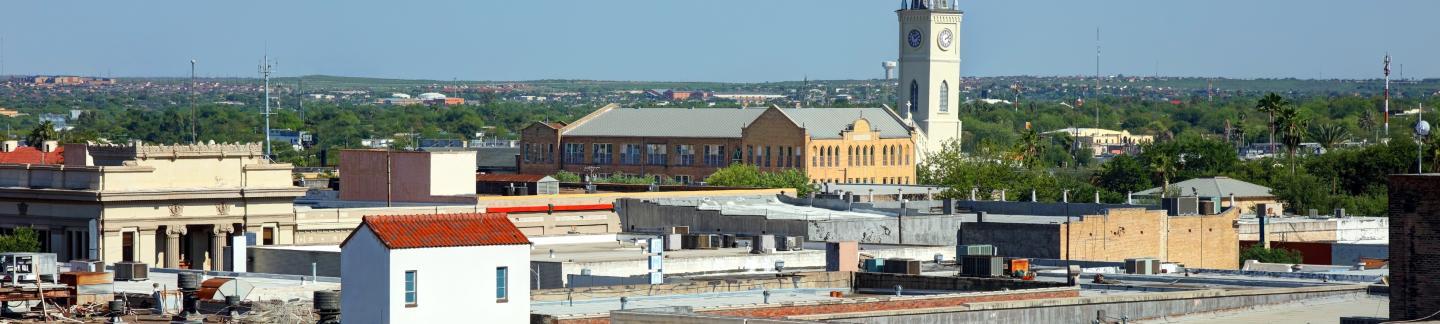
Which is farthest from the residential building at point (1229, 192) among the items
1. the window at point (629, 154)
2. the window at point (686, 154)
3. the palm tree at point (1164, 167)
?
the window at point (629, 154)

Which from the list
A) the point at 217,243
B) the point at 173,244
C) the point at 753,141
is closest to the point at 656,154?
the point at 753,141

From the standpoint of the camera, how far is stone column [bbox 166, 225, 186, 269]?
2862 inches

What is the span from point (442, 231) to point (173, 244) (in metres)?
33.5

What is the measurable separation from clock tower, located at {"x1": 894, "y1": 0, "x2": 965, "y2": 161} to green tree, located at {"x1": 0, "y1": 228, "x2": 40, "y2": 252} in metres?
118

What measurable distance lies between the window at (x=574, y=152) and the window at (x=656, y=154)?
4955mm

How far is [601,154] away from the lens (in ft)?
575

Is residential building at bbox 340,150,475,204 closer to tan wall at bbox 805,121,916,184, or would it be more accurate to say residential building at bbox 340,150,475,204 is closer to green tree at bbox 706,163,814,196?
green tree at bbox 706,163,814,196

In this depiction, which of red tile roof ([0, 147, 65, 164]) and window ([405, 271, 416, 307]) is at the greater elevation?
red tile roof ([0, 147, 65, 164])

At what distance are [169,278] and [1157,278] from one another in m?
21.9

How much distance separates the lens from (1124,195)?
14838 cm

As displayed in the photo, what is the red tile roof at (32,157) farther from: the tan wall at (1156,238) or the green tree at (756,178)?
the green tree at (756,178)

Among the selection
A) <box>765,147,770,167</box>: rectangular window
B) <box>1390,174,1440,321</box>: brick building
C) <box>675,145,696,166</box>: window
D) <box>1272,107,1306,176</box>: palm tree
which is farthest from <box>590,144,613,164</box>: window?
<box>1390,174,1440,321</box>: brick building

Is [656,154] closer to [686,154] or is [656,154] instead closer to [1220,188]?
[686,154]

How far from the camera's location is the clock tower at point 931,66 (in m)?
188
